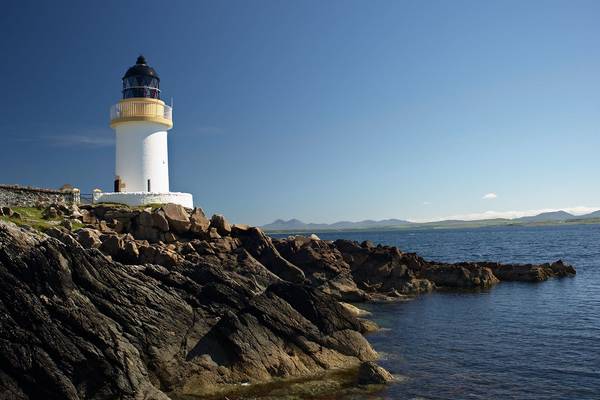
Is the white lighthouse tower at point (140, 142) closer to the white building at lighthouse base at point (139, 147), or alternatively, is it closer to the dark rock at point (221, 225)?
the white building at lighthouse base at point (139, 147)

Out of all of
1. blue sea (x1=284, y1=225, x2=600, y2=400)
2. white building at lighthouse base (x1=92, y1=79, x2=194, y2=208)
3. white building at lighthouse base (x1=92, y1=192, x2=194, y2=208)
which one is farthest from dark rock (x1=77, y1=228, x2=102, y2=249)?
blue sea (x1=284, y1=225, x2=600, y2=400)

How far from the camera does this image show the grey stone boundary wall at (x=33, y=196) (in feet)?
136

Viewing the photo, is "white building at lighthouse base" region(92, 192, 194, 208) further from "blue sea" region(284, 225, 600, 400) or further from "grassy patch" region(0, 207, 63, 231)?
"blue sea" region(284, 225, 600, 400)

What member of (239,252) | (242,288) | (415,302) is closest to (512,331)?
(415,302)

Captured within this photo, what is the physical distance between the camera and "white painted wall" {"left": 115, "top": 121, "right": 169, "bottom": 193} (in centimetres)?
5106

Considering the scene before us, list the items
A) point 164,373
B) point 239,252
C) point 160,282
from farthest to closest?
point 239,252 → point 160,282 → point 164,373

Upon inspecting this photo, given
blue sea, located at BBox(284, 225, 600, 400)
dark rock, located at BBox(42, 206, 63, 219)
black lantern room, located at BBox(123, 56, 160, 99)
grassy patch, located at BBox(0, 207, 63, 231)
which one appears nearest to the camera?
blue sea, located at BBox(284, 225, 600, 400)

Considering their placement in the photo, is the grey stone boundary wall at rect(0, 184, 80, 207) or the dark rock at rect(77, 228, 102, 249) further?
the grey stone boundary wall at rect(0, 184, 80, 207)

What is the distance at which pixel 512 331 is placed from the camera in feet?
96.0

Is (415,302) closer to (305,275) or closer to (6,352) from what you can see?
(305,275)

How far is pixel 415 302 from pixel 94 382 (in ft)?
90.4

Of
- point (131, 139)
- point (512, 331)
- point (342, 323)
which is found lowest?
→ point (512, 331)

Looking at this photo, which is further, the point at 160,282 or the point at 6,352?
the point at 160,282

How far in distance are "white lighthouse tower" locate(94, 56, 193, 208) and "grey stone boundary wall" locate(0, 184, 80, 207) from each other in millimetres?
4812
